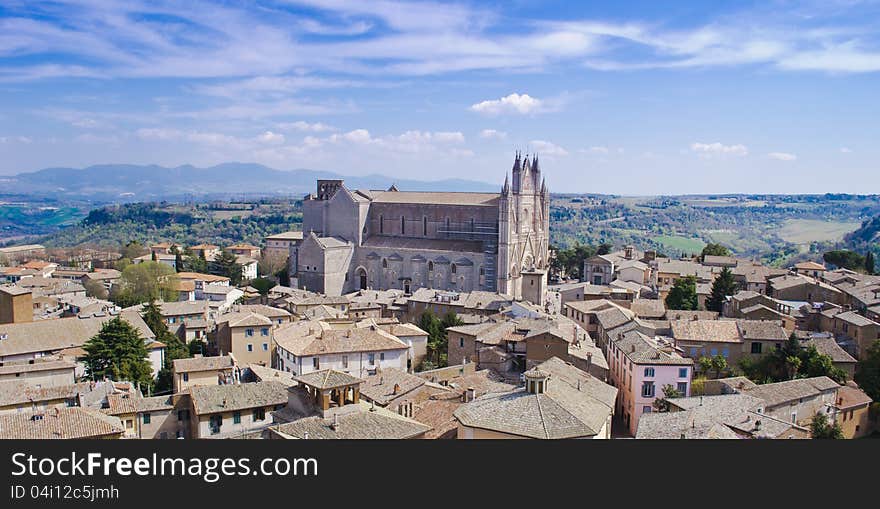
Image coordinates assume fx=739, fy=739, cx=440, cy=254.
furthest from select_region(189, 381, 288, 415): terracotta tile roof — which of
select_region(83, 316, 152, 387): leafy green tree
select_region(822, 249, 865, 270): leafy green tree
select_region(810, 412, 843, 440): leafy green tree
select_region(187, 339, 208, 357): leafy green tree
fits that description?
select_region(822, 249, 865, 270): leafy green tree

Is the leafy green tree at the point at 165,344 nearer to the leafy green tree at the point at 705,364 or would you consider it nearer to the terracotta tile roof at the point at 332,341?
the terracotta tile roof at the point at 332,341

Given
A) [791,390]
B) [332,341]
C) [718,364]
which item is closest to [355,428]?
[332,341]

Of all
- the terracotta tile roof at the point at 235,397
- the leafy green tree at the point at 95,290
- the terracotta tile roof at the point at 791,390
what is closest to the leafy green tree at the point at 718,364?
the terracotta tile roof at the point at 791,390

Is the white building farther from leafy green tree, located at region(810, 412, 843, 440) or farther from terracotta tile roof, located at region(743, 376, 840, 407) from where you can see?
leafy green tree, located at region(810, 412, 843, 440)

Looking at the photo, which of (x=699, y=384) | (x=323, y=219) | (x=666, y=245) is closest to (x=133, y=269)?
(x=323, y=219)

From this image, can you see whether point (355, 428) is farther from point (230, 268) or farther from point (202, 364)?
point (230, 268)
